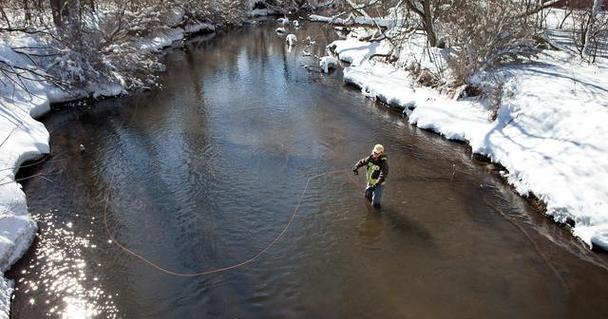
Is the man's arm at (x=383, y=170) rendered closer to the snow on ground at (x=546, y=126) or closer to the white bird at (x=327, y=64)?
the snow on ground at (x=546, y=126)

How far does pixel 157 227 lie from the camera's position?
931 cm

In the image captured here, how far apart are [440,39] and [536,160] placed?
32.5ft

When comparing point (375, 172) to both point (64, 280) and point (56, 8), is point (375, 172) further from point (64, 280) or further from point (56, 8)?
point (56, 8)

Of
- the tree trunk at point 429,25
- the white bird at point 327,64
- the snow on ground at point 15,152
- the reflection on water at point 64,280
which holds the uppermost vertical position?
the tree trunk at point 429,25

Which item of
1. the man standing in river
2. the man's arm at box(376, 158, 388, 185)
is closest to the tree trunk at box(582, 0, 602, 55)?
the man standing in river

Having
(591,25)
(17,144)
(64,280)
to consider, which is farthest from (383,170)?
(591,25)

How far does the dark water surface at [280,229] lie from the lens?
751 cm

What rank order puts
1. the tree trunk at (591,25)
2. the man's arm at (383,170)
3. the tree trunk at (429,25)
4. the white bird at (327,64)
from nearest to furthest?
the man's arm at (383,170) < the tree trunk at (591,25) < the tree trunk at (429,25) < the white bird at (327,64)

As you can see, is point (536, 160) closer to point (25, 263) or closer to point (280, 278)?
point (280, 278)

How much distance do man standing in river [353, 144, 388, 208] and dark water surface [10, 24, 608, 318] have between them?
1.11 feet

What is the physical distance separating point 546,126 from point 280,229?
817 cm

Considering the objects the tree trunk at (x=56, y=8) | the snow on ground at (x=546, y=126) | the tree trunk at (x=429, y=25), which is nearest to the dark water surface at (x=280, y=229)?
the snow on ground at (x=546, y=126)

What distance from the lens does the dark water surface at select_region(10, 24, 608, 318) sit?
7508mm

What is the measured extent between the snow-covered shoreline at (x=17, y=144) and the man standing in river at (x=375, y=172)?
5809mm
